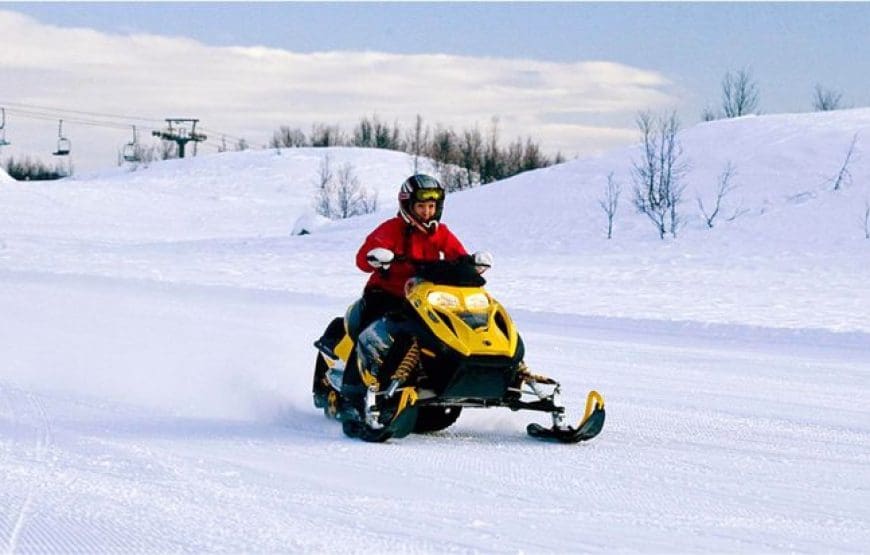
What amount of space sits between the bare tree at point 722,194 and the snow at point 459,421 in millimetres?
4439

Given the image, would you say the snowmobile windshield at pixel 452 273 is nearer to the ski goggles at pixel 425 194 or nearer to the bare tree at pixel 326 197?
the ski goggles at pixel 425 194

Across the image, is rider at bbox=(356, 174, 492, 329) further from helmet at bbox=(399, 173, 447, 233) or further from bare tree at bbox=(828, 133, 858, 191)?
bare tree at bbox=(828, 133, 858, 191)

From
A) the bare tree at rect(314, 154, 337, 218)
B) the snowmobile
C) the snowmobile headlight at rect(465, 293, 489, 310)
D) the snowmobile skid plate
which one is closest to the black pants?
the snowmobile

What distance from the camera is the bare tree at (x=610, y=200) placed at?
37987 millimetres

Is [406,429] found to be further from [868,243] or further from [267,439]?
[868,243]

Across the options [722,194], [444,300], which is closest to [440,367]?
[444,300]

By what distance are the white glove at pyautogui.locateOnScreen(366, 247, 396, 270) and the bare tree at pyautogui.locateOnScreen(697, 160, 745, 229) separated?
28408 millimetres

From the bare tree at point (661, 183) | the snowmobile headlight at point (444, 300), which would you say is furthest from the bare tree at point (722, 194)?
the snowmobile headlight at point (444, 300)

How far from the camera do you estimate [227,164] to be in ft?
269

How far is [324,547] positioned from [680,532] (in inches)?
63.5

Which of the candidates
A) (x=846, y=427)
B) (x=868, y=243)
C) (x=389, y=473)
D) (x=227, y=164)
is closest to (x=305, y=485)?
(x=389, y=473)

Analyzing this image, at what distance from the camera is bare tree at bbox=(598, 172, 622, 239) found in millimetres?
37987

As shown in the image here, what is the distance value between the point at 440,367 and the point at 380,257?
0.83 meters

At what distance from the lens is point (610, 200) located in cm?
3881
